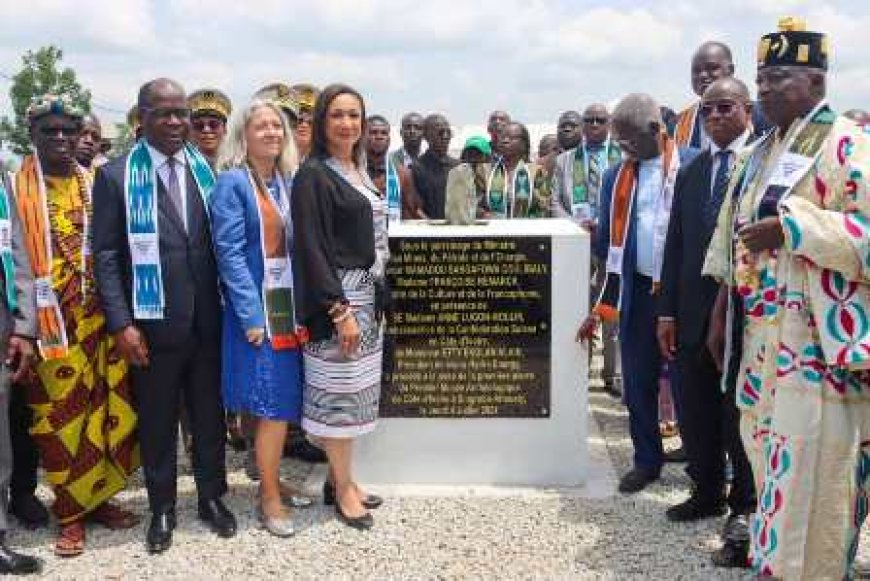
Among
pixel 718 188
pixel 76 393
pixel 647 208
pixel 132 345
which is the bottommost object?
pixel 76 393

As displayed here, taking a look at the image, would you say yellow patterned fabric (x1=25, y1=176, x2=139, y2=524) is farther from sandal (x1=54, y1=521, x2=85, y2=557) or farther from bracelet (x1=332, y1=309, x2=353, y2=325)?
bracelet (x1=332, y1=309, x2=353, y2=325)

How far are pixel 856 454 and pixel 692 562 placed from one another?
1.09 meters

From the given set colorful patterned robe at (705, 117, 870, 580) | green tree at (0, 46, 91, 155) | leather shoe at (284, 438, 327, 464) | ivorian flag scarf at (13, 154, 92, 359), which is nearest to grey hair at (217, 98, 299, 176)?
ivorian flag scarf at (13, 154, 92, 359)

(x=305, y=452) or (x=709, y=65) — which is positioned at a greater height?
(x=709, y=65)

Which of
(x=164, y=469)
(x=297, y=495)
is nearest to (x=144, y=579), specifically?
(x=164, y=469)

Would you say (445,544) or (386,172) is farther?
(386,172)

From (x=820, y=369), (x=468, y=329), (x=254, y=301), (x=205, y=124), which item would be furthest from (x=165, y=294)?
(x=820, y=369)

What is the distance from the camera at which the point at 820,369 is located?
3.05 m

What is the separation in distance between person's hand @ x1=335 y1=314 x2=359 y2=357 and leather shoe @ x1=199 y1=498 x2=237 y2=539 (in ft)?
3.21

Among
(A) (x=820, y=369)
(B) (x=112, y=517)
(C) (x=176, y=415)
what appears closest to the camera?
(A) (x=820, y=369)

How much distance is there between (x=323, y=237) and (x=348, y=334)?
45 centimetres

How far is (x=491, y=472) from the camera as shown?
4906 millimetres

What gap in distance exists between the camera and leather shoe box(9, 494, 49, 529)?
4418mm

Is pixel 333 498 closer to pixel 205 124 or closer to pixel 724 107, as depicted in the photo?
pixel 205 124
